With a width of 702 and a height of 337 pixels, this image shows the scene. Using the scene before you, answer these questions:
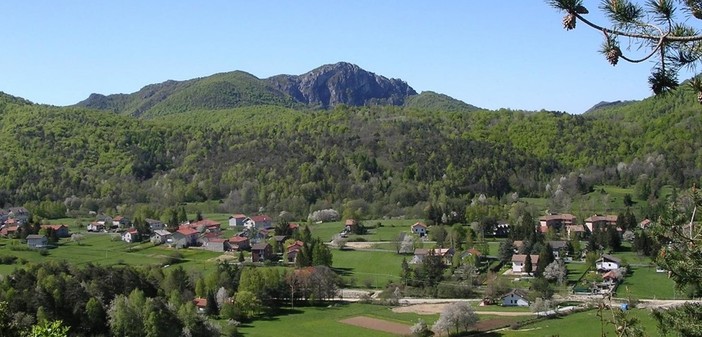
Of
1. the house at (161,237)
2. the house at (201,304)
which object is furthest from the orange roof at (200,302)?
the house at (161,237)

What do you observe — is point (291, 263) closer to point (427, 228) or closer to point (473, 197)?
point (427, 228)

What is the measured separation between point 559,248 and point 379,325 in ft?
64.0

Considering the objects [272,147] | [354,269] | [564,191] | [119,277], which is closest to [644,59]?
[119,277]

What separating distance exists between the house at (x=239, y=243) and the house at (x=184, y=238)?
3352 mm

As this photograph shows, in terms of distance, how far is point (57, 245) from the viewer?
51.9m

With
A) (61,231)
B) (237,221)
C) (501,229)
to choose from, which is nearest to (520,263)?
(501,229)

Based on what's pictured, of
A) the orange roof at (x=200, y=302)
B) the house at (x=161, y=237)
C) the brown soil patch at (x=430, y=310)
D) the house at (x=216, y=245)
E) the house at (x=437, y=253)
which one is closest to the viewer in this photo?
the orange roof at (x=200, y=302)

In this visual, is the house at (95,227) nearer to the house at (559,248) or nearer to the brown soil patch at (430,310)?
the brown soil patch at (430,310)

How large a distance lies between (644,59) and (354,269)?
41.9 meters

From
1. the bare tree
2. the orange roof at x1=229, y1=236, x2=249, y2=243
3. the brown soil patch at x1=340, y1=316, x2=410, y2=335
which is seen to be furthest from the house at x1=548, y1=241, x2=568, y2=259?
the orange roof at x1=229, y1=236, x2=249, y2=243

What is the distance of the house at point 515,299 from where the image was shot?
38156mm

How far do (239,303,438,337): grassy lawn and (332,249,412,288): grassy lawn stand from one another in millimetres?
5584

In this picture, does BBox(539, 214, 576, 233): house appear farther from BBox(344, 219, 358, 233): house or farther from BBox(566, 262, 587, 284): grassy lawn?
BBox(344, 219, 358, 233): house

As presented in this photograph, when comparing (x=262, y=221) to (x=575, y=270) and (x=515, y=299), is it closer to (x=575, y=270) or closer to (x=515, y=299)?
(x=575, y=270)
